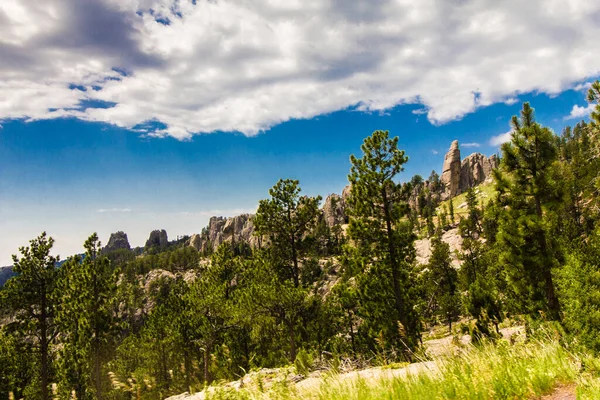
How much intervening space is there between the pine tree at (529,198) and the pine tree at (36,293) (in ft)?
87.8

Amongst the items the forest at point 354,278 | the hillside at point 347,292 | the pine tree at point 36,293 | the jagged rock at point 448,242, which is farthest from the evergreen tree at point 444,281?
the pine tree at point 36,293

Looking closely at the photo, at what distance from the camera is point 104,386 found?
141ft

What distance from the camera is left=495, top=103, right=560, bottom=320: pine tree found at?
16422 mm

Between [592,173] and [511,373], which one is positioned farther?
[592,173]

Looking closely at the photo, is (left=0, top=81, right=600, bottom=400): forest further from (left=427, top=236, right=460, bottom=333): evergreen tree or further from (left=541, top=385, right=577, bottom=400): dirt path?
(left=427, top=236, right=460, bottom=333): evergreen tree

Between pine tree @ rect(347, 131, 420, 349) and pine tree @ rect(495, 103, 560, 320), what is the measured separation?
17.3 ft

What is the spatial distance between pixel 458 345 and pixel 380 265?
48.4 feet

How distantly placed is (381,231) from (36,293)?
21.8 metres

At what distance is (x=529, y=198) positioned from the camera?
→ 18.1 m

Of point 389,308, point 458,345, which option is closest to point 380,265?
point 389,308

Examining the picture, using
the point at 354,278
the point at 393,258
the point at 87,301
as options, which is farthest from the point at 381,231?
the point at 87,301

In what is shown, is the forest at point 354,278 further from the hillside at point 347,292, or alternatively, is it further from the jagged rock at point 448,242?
the jagged rock at point 448,242

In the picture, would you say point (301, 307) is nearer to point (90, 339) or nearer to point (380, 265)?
point (380, 265)

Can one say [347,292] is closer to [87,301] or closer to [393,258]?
[393,258]
